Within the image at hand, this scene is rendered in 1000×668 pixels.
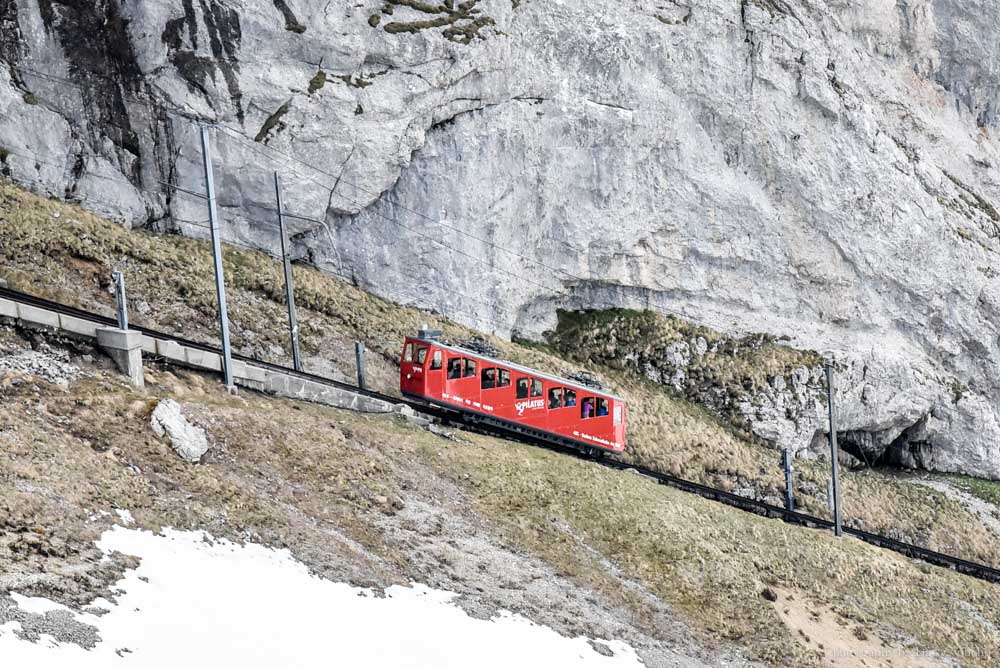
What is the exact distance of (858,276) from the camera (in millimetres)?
51750

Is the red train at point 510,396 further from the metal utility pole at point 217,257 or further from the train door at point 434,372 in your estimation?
the metal utility pole at point 217,257

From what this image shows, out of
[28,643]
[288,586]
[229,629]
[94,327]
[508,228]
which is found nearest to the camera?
[28,643]

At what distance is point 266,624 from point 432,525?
7.85 m

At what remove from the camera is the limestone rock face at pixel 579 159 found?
39219 millimetres

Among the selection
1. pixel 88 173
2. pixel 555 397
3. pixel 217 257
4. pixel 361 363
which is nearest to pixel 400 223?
pixel 361 363

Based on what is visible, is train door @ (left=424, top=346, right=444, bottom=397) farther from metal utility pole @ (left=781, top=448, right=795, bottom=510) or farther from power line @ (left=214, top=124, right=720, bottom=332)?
metal utility pole @ (left=781, top=448, right=795, bottom=510)

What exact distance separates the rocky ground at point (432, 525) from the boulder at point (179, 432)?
0.79 ft

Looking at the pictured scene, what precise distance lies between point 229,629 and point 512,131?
33.8 m

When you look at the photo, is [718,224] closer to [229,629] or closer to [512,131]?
[512,131]

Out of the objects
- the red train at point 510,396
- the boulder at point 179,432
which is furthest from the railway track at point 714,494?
the boulder at point 179,432

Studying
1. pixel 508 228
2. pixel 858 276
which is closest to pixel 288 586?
pixel 508 228

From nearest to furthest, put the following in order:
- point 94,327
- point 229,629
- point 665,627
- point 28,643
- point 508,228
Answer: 1. point 28,643
2. point 229,629
3. point 665,627
4. point 94,327
5. point 508,228

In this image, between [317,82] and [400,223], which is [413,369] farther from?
[317,82]

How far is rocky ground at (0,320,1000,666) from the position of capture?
18000 mm
